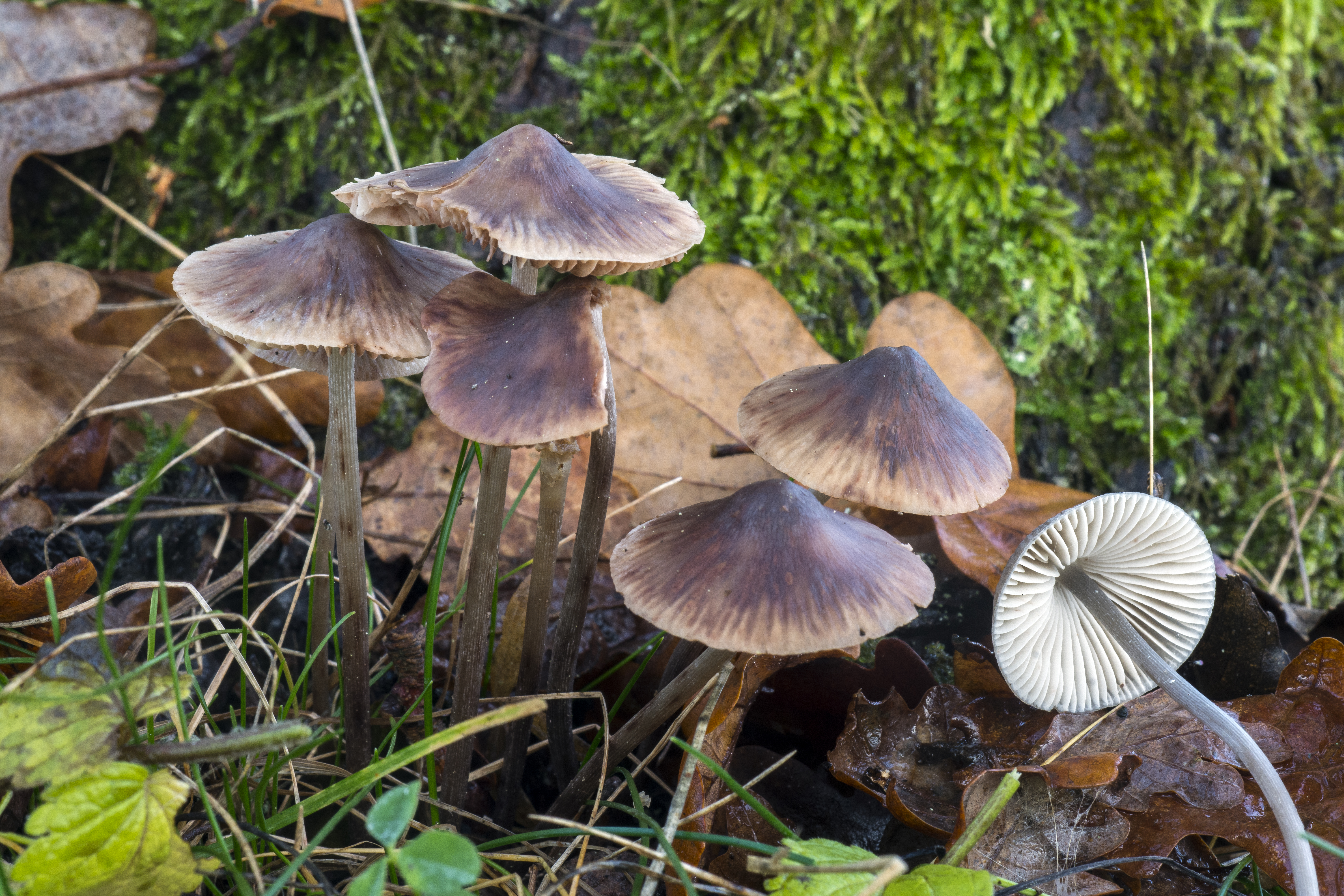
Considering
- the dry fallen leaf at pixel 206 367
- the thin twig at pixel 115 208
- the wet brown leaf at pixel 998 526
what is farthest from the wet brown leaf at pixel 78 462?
the wet brown leaf at pixel 998 526

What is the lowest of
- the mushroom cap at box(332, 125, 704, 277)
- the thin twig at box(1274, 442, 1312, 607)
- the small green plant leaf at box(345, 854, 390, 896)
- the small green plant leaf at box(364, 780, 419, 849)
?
the thin twig at box(1274, 442, 1312, 607)

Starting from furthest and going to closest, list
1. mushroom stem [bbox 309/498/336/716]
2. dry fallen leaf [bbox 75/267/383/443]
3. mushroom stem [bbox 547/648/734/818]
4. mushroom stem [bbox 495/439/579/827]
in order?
1. dry fallen leaf [bbox 75/267/383/443]
2. mushroom stem [bbox 309/498/336/716]
3. mushroom stem [bbox 495/439/579/827]
4. mushroom stem [bbox 547/648/734/818]

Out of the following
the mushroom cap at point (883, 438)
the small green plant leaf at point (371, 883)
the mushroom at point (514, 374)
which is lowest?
the small green plant leaf at point (371, 883)

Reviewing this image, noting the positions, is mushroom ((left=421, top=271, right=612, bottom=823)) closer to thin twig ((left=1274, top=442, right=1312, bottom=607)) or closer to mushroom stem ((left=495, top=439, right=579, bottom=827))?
mushroom stem ((left=495, top=439, right=579, bottom=827))

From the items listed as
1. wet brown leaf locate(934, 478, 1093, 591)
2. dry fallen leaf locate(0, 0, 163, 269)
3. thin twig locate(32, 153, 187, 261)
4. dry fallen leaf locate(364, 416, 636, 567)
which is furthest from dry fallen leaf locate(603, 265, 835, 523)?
dry fallen leaf locate(0, 0, 163, 269)

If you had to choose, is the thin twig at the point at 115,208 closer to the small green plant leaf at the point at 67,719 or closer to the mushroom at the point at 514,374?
the mushroom at the point at 514,374

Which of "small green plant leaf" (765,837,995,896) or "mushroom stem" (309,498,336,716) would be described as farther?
"mushroom stem" (309,498,336,716)

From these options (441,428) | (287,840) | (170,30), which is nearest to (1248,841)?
(287,840)

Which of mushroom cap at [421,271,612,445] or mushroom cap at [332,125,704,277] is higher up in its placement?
mushroom cap at [332,125,704,277]
